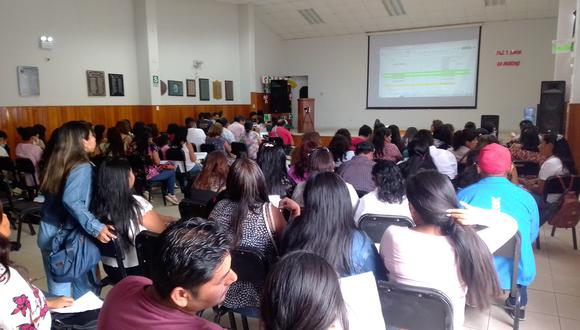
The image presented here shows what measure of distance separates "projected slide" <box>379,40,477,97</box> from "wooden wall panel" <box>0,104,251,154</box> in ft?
18.2

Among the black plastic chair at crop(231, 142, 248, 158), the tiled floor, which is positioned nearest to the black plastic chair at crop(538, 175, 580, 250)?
the tiled floor

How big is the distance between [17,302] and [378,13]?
41.5 feet

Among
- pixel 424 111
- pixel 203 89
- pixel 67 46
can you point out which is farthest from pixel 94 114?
pixel 424 111

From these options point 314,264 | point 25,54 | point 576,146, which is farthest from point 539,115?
point 25,54

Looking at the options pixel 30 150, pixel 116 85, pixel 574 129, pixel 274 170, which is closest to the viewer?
pixel 274 170

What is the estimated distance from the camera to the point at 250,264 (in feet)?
6.31

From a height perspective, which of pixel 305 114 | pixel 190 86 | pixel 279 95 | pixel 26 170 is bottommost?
pixel 26 170

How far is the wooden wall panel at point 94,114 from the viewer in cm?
784

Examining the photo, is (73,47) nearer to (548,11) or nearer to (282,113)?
(282,113)

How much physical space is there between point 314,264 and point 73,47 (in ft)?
31.6

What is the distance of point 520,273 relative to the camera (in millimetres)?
2389

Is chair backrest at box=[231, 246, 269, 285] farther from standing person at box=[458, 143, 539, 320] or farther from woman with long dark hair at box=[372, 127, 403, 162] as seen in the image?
woman with long dark hair at box=[372, 127, 403, 162]

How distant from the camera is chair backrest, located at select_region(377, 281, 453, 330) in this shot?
4.94 feet

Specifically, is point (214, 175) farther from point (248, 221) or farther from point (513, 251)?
point (513, 251)
